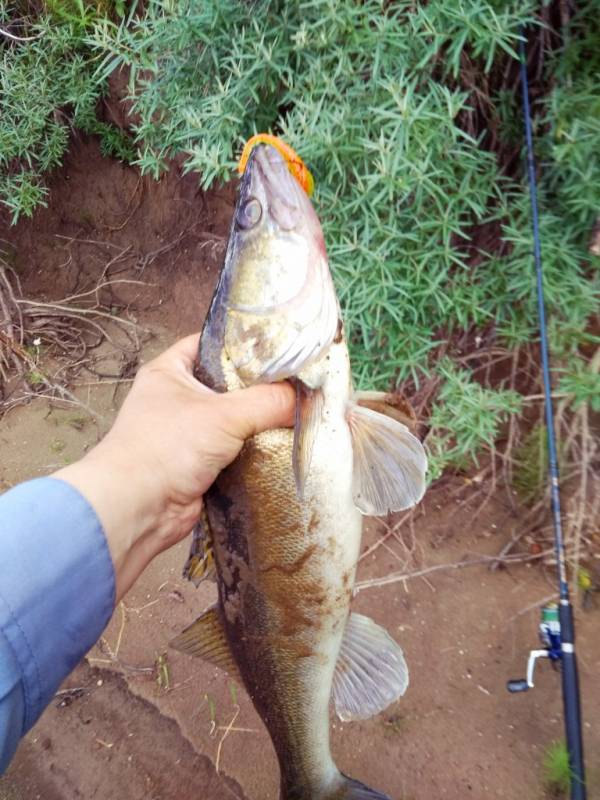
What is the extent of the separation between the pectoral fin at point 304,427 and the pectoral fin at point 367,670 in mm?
549

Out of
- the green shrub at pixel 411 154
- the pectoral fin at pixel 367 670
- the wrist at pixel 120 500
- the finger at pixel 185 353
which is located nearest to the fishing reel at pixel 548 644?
the pectoral fin at pixel 367 670

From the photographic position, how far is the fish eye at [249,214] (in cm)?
146

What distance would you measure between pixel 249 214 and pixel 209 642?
47.3 inches

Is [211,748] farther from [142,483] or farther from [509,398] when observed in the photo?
[509,398]

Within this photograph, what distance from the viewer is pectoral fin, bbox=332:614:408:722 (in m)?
1.71

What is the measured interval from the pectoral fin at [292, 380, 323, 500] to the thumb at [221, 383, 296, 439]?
0.03 metres

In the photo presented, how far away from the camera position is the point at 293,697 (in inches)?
63.4

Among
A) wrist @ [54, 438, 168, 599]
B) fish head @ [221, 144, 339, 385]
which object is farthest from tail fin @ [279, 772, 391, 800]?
fish head @ [221, 144, 339, 385]

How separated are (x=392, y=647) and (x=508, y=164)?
1.79m

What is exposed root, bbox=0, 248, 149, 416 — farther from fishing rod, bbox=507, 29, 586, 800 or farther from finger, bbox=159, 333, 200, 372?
fishing rod, bbox=507, 29, 586, 800

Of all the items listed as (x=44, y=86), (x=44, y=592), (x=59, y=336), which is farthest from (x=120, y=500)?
(x=59, y=336)

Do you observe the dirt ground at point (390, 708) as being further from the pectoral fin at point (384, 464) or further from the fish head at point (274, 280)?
the fish head at point (274, 280)

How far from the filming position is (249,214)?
57.9 inches

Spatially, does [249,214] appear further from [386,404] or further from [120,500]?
[120,500]
